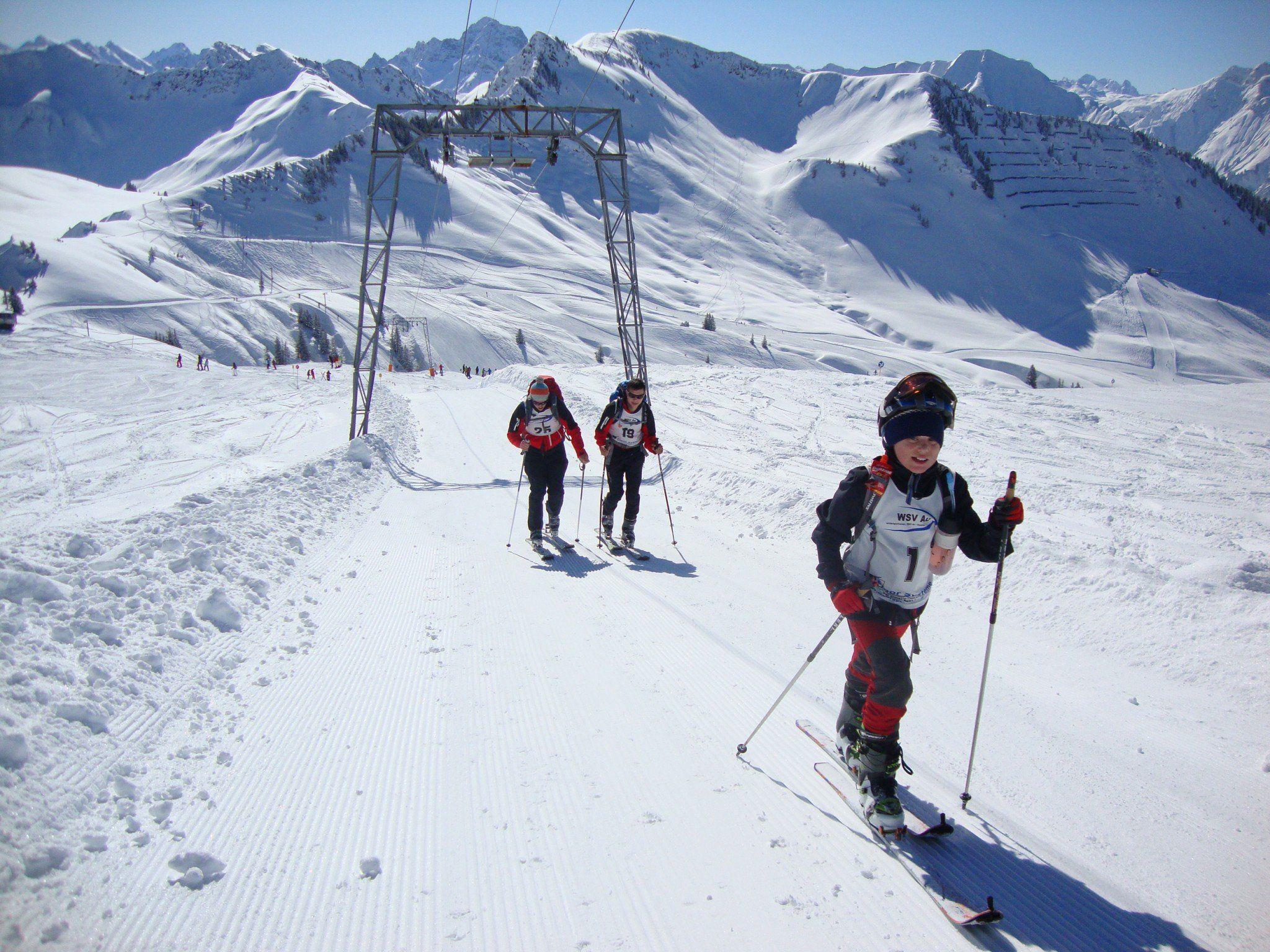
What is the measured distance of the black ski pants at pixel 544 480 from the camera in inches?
318

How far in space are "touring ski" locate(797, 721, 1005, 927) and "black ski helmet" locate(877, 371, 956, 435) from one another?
1990mm

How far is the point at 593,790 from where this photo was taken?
349 centimetres

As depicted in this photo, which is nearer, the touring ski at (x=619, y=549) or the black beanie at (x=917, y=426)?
the black beanie at (x=917, y=426)

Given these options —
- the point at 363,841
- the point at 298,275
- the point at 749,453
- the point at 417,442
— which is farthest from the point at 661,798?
the point at 298,275

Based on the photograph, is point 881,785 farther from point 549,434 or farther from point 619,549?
point 549,434

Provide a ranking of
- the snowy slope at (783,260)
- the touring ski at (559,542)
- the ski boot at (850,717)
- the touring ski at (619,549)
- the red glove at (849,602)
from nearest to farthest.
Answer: the red glove at (849,602) → the ski boot at (850,717) → the touring ski at (619,549) → the touring ski at (559,542) → the snowy slope at (783,260)

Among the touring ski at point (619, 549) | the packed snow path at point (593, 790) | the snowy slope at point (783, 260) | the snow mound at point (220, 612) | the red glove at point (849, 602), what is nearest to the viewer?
the packed snow path at point (593, 790)

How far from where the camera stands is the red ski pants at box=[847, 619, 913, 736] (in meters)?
3.16

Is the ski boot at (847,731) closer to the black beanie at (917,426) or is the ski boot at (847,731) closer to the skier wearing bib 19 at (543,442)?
the black beanie at (917,426)

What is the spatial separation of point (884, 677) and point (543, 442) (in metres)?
5.55

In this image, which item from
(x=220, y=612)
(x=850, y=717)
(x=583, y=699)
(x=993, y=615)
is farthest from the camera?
(x=220, y=612)

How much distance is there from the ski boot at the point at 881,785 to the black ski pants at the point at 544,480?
539cm

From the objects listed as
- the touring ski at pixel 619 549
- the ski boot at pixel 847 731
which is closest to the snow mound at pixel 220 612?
the touring ski at pixel 619 549

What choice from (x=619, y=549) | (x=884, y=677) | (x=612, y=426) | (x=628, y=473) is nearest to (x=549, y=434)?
(x=612, y=426)
